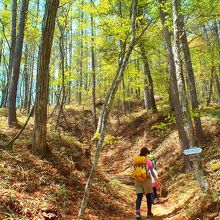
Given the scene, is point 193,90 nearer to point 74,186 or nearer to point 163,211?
point 163,211

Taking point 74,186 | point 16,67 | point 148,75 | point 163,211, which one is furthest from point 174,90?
point 148,75

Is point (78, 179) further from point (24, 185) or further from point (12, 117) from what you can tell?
point (12, 117)

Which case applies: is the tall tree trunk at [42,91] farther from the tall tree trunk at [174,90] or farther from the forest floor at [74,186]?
the tall tree trunk at [174,90]

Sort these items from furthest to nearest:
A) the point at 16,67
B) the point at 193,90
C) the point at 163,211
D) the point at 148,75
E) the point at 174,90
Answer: the point at 148,75 < the point at 193,90 < the point at 174,90 < the point at 16,67 < the point at 163,211

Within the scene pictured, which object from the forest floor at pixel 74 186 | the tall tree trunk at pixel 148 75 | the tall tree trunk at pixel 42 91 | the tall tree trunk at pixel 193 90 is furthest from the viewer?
the tall tree trunk at pixel 148 75

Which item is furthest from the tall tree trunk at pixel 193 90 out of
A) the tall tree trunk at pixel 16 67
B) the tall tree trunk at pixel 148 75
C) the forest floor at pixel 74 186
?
the tall tree trunk at pixel 16 67

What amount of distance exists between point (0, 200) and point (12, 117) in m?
5.79

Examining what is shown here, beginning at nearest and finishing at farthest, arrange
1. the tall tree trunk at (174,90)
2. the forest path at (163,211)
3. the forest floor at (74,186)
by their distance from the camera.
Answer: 1. the forest floor at (74,186)
2. the forest path at (163,211)
3. the tall tree trunk at (174,90)

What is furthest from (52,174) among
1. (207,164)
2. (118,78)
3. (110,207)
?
(207,164)

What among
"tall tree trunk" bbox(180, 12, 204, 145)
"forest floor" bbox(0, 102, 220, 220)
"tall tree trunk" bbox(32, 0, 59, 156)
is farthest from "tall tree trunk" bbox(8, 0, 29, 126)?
"tall tree trunk" bbox(180, 12, 204, 145)

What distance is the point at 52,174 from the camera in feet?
23.9

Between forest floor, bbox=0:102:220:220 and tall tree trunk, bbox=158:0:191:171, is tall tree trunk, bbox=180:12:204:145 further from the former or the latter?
tall tree trunk, bbox=158:0:191:171

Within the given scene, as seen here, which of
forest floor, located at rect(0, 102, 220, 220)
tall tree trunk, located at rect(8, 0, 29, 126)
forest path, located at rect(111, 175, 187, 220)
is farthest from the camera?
tall tree trunk, located at rect(8, 0, 29, 126)

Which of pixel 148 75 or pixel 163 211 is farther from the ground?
pixel 148 75
